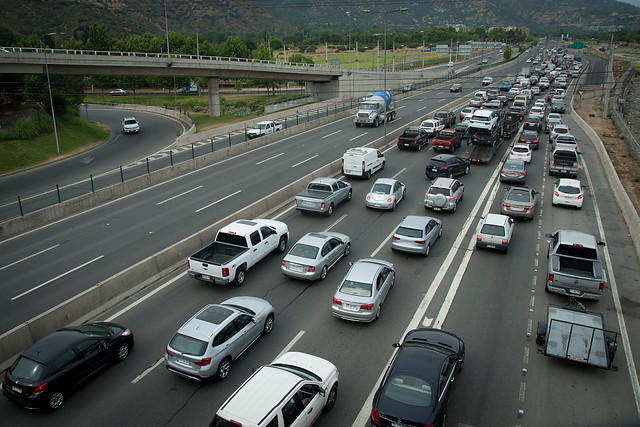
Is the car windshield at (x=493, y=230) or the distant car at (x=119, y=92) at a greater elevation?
the distant car at (x=119, y=92)

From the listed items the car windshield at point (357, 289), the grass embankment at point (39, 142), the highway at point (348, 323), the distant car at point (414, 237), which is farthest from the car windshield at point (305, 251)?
the grass embankment at point (39, 142)

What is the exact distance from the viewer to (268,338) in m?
13.8

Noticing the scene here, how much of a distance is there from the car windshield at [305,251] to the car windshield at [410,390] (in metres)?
7.38

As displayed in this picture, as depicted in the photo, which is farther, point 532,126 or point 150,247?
point 532,126

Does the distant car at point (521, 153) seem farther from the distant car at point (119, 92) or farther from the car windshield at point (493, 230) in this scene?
the distant car at point (119, 92)

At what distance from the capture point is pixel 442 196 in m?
23.5

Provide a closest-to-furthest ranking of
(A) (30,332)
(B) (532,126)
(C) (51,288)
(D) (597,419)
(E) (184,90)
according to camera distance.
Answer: (D) (597,419), (A) (30,332), (C) (51,288), (B) (532,126), (E) (184,90)

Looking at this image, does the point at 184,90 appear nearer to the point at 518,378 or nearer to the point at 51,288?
the point at 51,288

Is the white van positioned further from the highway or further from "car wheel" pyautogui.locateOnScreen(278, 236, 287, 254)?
"car wheel" pyautogui.locateOnScreen(278, 236, 287, 254)

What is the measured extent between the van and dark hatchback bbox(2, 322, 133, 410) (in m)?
4.52

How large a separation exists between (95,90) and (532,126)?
3654 inches

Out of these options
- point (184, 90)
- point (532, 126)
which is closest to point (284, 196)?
point (532, 126)

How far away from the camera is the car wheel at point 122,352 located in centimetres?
1264

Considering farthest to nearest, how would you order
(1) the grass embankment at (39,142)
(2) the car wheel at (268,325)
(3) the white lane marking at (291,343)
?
1. (1) the grass embankment at (39,142)
2. (2) the car wheel at (268,325)
3. (3) the white lane marking at (291,343)
